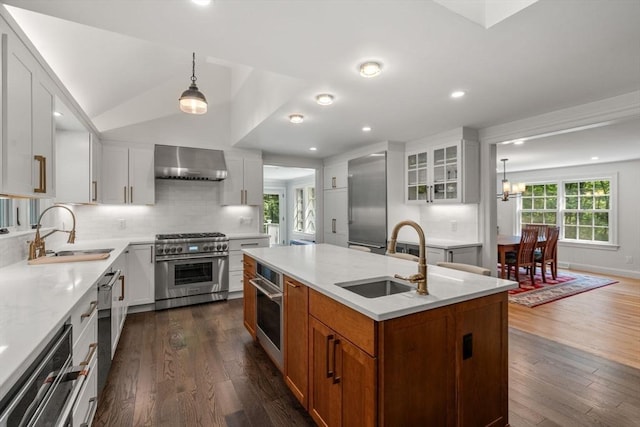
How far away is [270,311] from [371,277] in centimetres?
99

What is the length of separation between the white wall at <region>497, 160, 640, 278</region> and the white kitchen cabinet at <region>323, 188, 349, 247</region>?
5482 millimetres

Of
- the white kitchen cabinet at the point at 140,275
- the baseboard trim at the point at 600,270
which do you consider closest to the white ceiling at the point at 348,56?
the white kitchen cabinet at the point at 140,275

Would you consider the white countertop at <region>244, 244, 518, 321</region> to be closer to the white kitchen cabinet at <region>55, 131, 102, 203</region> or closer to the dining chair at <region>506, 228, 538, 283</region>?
the white kitchen cabinet at <region>55, 131, 102, 203</region>

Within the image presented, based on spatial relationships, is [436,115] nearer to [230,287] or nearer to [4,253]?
[230,287]

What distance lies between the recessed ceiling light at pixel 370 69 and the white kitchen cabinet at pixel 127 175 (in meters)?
3.30

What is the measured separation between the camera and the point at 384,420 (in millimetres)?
1247

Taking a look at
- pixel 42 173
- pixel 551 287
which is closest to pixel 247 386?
pixel 42 173

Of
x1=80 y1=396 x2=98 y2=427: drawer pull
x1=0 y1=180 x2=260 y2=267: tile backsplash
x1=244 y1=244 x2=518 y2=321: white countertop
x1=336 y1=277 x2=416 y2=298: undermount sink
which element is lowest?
x1=80 y1=396 x2=98 y2=427: drawer pull

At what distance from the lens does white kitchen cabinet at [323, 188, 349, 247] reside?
5359 mm

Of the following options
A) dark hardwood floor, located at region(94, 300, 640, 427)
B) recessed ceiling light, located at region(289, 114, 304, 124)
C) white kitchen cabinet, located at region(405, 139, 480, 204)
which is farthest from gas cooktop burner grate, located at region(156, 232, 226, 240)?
white kitchen cabinet, located at region(405, 139, 480, 204)

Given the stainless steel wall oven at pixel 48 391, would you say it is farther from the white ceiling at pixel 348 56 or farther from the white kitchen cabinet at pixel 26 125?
the white ceiling at pixel 348 56

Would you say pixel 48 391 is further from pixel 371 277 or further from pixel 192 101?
pixel 192 101

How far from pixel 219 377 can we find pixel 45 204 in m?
2.58

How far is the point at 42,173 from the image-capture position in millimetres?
1910
